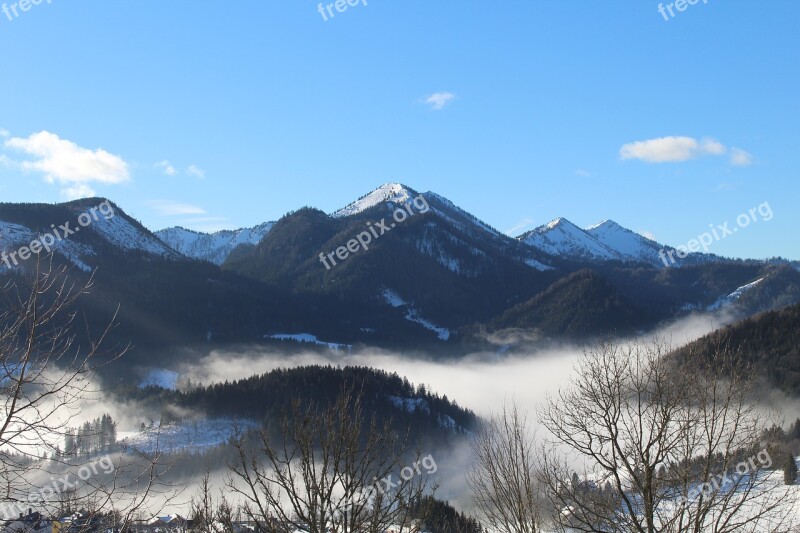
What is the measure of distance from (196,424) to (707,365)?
441 feet

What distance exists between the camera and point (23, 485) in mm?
9562

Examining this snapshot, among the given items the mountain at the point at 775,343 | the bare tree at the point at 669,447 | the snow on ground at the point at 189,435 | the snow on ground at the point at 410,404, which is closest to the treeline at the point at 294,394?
the snow on ground at the point at 410,404

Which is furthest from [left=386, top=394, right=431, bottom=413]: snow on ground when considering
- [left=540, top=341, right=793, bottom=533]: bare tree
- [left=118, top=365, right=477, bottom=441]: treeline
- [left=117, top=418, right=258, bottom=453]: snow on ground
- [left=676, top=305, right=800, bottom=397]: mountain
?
[left=540, top=341, right=793, bottom=533]: bare tree

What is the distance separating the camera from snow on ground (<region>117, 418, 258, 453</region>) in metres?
124

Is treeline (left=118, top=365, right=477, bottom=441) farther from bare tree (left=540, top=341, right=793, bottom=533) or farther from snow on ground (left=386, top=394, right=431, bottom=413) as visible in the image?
bare tree (left=540, top=341, right=793, bottom=533)

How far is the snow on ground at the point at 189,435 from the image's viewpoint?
408 ft

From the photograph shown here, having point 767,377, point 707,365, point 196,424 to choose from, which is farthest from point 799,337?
point 707,365

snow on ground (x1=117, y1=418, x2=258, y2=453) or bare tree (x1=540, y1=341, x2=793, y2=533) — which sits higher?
snow on ground (x1=117, y1=418, x2=258, y2=453)

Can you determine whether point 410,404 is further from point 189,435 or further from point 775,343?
point 775,343

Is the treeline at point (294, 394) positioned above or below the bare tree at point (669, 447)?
above

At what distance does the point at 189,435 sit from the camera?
131 m

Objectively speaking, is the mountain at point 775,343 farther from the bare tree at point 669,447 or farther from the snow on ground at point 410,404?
the bare tree at point 669,447

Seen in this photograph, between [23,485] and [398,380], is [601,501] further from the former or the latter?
[398,380]

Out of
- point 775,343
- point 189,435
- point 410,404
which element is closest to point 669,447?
point 189,435
